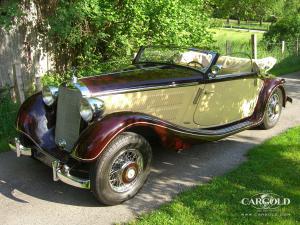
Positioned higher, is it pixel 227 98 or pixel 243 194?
pixel 227 98

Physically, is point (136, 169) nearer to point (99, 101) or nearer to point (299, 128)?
point (99, 101)

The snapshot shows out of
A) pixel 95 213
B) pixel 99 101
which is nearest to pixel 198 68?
pixel 99 101

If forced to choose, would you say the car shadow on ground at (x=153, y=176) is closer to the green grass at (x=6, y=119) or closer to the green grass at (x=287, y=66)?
the green grass at (x=6, y=119)

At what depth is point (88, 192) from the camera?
4625 mm

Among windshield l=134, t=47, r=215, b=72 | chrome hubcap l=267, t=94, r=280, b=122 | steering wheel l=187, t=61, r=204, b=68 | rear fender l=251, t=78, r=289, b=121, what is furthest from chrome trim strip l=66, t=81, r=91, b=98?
chrome hubcap l=267, t=94, r=280, b=122

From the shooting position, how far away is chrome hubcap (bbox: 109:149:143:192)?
431 cm

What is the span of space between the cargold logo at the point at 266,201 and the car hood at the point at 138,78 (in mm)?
1695

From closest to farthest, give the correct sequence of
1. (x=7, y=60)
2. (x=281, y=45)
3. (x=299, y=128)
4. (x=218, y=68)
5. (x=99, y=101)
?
(x=99, y=101), (x=218, y=68), (x=299, y=128), (x=7, y=60), (x=281, y=45)

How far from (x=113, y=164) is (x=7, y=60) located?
564 cm

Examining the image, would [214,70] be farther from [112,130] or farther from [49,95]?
[49,95]

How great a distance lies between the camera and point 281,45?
13.7 metres

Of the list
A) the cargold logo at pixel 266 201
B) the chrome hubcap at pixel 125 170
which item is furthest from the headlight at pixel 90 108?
the cargold logo at pixel 266 201

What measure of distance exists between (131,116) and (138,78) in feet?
2.65

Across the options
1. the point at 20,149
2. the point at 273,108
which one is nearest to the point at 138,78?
the point at 20,149
